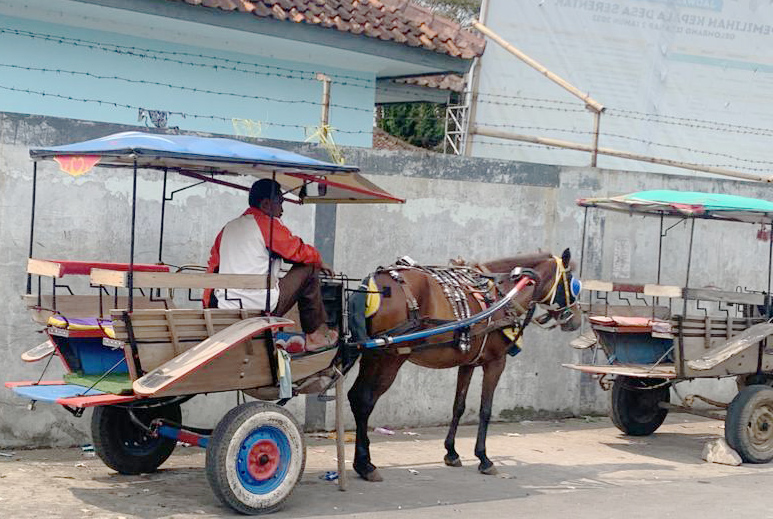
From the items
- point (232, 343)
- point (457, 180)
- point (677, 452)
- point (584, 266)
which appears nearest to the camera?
point (232, 343)

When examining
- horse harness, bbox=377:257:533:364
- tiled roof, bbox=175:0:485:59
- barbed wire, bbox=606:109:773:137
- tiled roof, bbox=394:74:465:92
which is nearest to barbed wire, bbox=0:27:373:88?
tiled roof, bbox=175:0:485:59

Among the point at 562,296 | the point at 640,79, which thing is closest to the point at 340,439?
the point at 562,296

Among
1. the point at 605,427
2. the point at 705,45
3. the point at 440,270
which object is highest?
the point at 705,45

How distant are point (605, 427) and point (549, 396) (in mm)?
673

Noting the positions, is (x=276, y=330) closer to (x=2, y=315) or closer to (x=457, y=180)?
(x=2, y=315)

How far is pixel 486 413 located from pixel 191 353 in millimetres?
3035

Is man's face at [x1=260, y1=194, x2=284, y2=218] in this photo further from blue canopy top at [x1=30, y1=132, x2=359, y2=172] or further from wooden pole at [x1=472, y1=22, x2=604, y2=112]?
wooden pole at [x1=472, y1=22, x2=604, y2=112]

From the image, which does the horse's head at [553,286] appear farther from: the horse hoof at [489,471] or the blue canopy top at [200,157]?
the blue canopy top at [200,157]

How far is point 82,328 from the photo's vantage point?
724 centimetres

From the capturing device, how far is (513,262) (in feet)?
30.9

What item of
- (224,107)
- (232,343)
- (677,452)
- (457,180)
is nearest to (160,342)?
(232,343)

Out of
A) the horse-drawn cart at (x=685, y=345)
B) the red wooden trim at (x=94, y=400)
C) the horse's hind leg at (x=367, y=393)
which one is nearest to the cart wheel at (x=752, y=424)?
the horse-drawn cart at (x=685, y=345)

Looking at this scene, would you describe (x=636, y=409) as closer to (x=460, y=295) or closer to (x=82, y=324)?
(x=460, y=295)

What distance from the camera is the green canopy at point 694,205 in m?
9.60
